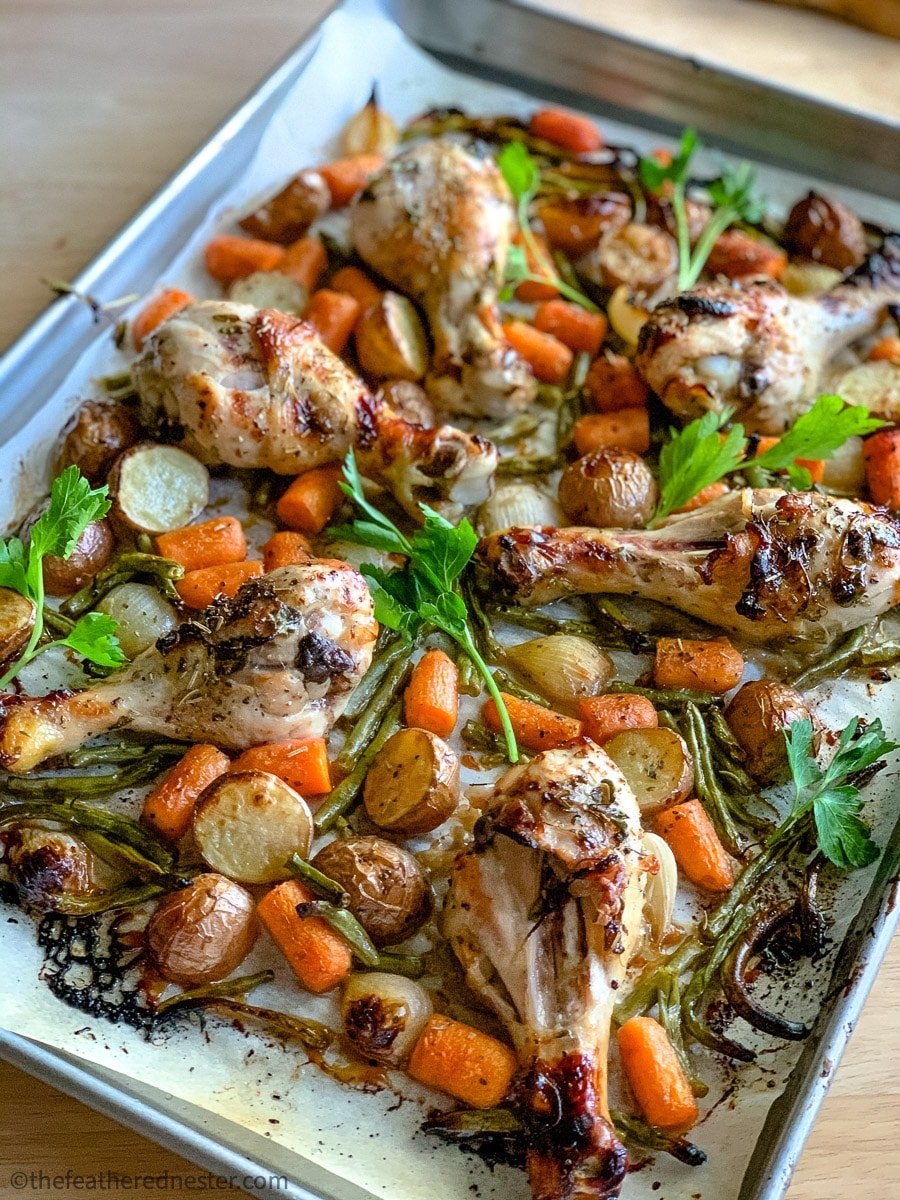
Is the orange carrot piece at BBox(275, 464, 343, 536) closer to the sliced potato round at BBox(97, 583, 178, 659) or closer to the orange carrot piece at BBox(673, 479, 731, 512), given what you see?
the sliced potato round at BBox(97, 583, 178, 659)

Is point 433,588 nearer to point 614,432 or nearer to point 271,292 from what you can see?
point 614,432

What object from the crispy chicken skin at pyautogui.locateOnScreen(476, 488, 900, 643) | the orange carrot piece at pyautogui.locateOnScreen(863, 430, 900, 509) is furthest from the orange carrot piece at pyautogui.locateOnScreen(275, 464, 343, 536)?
the orange carrot piece at pyautogui.locateOnScreen(863, 430, 900, 509)

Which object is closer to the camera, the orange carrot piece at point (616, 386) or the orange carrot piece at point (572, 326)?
the orange carrot piece at point (616, 386)

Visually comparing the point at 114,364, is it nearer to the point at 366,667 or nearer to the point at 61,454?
the point at 61,454

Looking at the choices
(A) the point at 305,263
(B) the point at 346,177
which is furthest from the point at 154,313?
(B) the point at 346,177

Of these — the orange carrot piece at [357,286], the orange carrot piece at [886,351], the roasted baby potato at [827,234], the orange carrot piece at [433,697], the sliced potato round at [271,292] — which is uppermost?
the roasted baby potato at [827,234]

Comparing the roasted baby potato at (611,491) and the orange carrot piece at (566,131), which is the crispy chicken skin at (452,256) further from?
the orange carrot piece at (566,131)

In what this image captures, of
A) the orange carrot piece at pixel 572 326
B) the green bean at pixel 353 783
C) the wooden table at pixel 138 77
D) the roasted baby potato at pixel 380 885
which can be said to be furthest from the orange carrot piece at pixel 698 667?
the wooden table at pixel 138 77

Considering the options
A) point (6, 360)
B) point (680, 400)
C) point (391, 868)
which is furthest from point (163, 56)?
point (391, 868)
